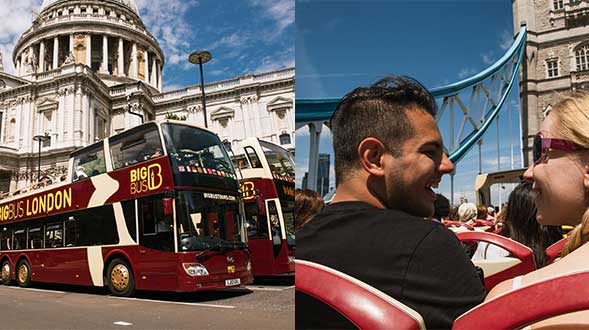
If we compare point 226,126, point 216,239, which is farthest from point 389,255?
point 216,239

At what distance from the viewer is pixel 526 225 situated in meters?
1.10

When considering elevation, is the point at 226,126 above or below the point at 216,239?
above

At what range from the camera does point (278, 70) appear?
889 mm

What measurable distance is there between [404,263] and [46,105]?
115cm

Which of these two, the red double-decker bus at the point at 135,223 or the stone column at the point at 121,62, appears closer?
the stone column at the point at 121,62

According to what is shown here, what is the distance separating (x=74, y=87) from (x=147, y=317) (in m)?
0.66

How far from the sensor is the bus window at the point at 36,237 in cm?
221

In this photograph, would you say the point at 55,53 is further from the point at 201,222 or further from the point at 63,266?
the point at 63,266

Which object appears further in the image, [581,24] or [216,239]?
[216,239]

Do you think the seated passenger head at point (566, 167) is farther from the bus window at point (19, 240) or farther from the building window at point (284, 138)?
the bus window at point (19, 240)

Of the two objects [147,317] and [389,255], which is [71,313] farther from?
[389,255]

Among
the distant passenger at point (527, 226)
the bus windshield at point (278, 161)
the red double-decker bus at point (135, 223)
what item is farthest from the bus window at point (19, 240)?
the distant passenger at point (527, 226)

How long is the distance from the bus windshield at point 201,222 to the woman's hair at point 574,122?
1.49 metres

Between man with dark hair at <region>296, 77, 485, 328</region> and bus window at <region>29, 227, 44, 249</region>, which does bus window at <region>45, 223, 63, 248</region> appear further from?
man with dark hair at <region>296, 77, 485, 328</region>
